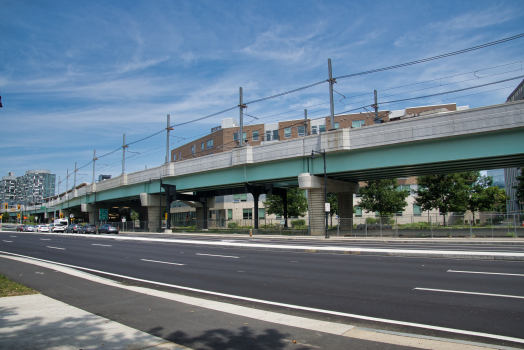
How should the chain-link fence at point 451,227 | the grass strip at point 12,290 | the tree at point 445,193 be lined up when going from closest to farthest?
the grass strip at point 12,290
the chain-link fence at point 451,227
the tree at point 445,193

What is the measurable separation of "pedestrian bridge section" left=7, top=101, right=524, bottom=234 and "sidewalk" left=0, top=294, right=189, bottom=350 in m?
26.4

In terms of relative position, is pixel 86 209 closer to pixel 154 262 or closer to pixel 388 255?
pixel 154 262

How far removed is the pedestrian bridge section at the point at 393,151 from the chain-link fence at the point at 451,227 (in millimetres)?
4366

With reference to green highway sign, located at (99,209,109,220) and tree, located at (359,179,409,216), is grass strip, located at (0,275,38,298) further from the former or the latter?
green highway sign, located at (99,209,109,220)

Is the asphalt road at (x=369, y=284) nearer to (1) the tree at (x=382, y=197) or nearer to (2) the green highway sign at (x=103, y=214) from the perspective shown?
(1) the tree at (x=382, y=197)

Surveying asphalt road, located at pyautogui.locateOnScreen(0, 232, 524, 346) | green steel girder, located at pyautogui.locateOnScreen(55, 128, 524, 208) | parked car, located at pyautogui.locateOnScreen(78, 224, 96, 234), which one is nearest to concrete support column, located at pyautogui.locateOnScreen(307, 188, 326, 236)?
green steel girder, located at pyautogui.locateOnScreen(55, 128, 524, 208)

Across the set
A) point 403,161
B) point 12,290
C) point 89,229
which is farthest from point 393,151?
point 89,229

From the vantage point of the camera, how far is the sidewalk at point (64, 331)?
209 inches

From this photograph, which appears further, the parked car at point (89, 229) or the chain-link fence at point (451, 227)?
the parked car at point (89, 229)

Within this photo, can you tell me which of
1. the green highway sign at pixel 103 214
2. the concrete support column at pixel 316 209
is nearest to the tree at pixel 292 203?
the concrete support column at pixel 316 209

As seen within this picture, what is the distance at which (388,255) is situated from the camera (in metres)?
16.7

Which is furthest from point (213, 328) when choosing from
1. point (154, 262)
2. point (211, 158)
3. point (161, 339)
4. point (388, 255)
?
point (211, 158)

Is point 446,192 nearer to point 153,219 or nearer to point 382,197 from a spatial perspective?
point 382,197

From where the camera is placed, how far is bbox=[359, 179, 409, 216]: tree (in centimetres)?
5362
